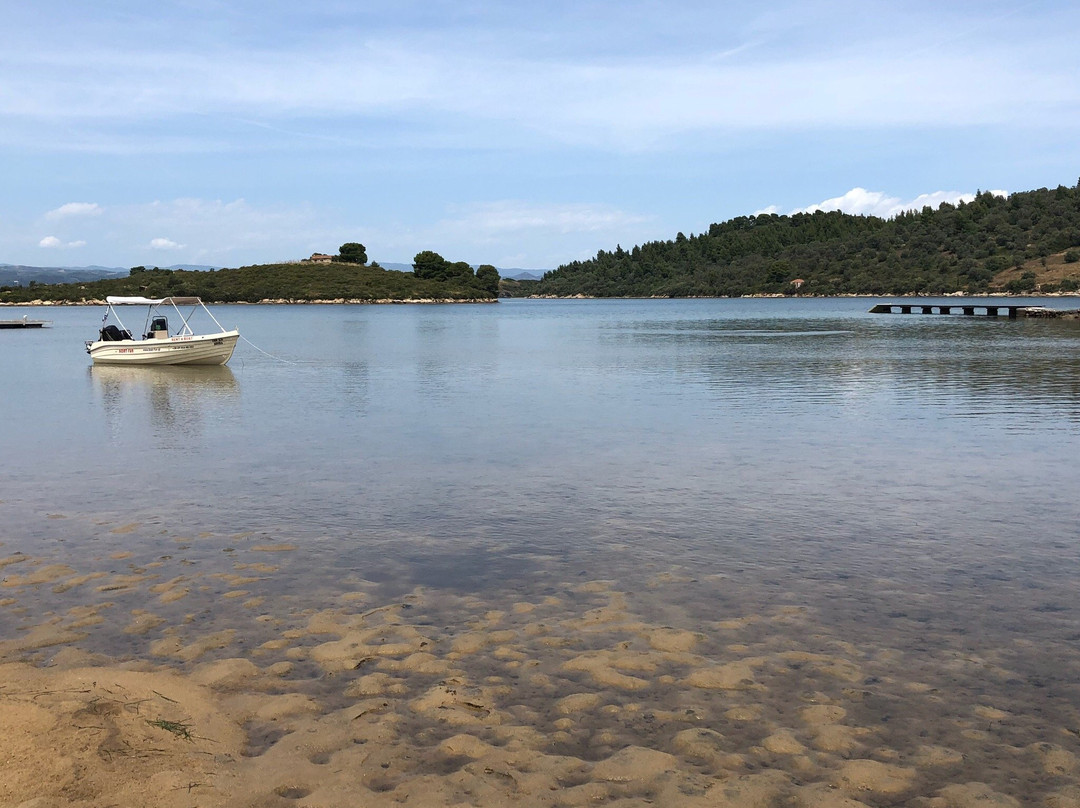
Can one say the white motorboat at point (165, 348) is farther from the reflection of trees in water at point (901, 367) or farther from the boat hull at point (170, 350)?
the reflection of trees in water at point (901, 367)

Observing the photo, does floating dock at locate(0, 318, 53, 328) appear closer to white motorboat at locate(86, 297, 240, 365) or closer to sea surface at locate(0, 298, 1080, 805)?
white motorboat at locate(86, 297, 240, 365)

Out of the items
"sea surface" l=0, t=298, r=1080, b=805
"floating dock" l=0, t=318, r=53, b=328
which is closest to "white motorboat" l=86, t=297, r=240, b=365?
"sea surface" l=0, t=298, r=1080, b=805

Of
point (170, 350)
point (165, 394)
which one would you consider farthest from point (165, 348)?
point (165, 394)

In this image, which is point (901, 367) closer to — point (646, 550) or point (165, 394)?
point (165, 394)

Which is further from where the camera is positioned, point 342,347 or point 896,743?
point 342,347

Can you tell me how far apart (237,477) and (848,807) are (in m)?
13.1

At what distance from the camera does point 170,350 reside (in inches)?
1734

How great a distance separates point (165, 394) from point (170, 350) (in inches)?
497

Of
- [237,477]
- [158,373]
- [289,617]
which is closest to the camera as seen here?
[289,617]

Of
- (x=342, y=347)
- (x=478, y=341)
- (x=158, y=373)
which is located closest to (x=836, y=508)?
(x=158, y=373)

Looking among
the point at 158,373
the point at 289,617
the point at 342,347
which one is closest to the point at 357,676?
the point at 289,617

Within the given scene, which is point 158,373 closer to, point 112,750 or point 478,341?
point 478,341

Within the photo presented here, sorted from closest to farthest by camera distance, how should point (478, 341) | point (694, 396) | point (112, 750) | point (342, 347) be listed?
point (112, 750), point (694, 396), point (342, 347), point (478, 341)

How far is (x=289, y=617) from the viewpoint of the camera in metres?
9.02
